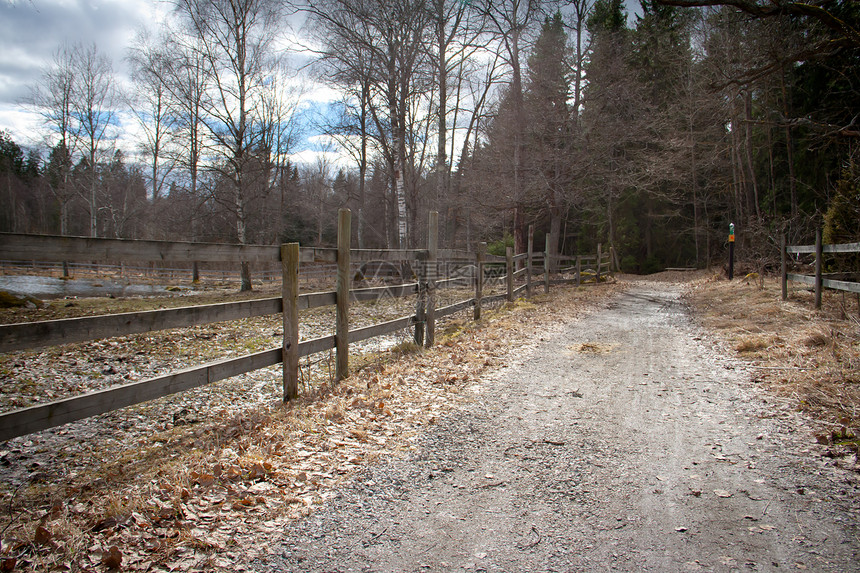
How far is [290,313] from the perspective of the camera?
4.39 m

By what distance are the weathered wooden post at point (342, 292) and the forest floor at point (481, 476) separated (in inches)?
11.5

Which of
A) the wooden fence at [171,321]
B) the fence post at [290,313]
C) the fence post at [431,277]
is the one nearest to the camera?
the wooden fence at [171,321]

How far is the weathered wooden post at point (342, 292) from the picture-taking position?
202 inches

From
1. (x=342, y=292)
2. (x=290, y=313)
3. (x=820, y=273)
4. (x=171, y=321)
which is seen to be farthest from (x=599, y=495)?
(x=820, y=273)

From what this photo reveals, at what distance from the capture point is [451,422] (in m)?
4.04

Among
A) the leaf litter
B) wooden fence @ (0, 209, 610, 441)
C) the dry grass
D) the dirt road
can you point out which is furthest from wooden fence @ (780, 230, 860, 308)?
wooden fence @ (0, 209, 610, 441)

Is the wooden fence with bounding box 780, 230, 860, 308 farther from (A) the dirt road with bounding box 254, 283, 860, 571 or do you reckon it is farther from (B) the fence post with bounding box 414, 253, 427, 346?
(B) the fence post with bounding box 414, 253, 427, 346

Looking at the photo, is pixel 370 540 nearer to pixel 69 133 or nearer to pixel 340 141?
pixel 340 141

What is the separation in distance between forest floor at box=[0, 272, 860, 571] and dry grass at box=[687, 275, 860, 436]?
0.04 meters

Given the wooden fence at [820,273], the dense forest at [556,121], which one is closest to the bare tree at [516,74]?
the dense forest at [556,121]

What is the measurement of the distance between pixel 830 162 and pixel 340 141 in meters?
20.3

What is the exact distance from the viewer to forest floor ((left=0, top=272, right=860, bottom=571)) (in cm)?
222

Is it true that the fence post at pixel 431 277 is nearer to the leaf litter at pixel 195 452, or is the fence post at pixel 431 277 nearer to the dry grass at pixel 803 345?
the leaf litter at pixel 195 452

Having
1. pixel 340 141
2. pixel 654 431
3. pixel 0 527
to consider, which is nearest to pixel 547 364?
pixel 654 431
